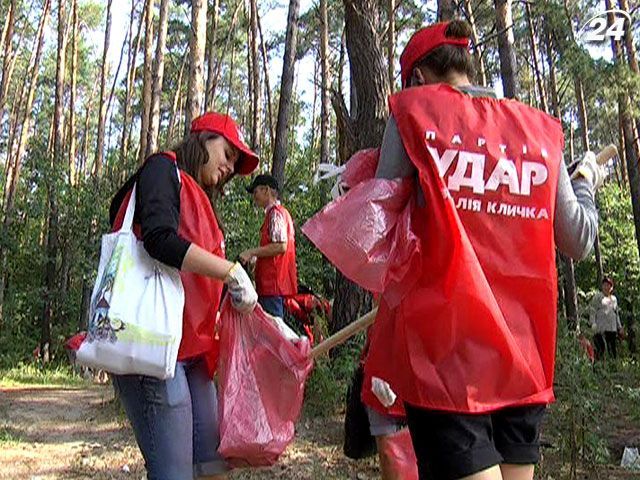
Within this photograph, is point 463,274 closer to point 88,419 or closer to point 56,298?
point 88,419

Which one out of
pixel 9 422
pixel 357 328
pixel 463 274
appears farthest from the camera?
pixel 9 422

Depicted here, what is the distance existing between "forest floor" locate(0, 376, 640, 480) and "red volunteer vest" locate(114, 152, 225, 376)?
6.96ft

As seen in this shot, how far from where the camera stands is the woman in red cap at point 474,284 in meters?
1.52

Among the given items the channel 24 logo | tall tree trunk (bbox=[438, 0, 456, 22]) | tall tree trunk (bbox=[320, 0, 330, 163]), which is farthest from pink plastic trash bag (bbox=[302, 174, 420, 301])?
tall tree trunk (bbox=[320, 0, 330, 163])

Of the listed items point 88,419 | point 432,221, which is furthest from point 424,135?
point 88,419

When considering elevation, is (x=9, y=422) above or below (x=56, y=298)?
below

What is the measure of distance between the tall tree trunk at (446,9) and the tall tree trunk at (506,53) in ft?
2.85

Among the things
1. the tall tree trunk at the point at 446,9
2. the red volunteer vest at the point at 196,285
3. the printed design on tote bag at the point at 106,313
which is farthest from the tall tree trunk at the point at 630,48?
the printed design on tote bag at the point at 106,313

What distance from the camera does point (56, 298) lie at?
18125 millimetres

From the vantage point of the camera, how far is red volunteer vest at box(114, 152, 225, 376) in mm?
2289

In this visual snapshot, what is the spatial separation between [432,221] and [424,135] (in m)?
0.19

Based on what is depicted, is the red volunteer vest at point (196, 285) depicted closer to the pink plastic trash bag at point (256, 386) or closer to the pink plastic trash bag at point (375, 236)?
the pink plastic trash bag at point (256, 386)

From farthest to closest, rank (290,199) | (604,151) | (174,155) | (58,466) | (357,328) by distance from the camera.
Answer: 1. (290,199)
2. (58,466)
3. (357,328)
4. (174,155)
5. (604,151)

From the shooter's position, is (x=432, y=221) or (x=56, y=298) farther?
(x=56, y=298)
